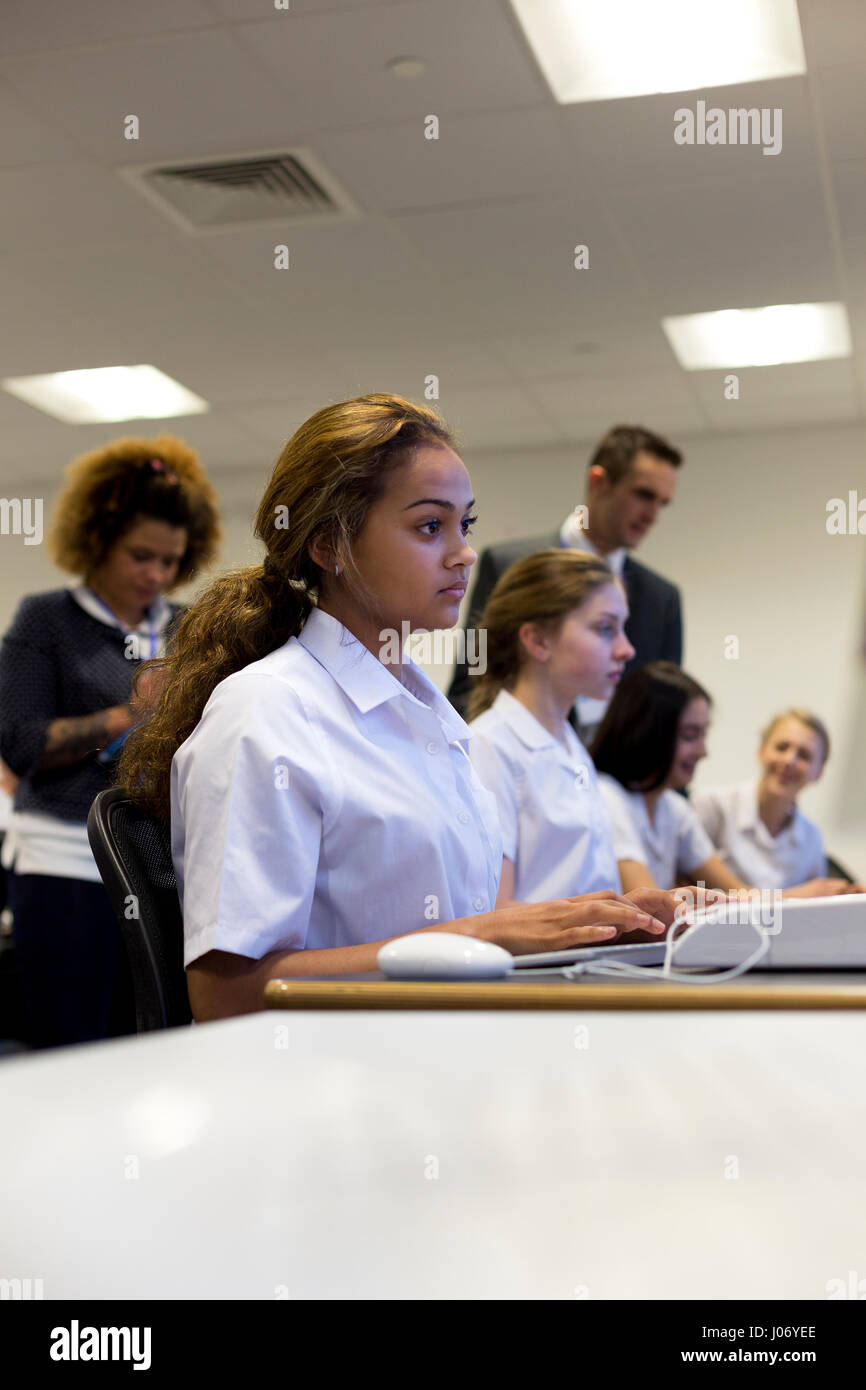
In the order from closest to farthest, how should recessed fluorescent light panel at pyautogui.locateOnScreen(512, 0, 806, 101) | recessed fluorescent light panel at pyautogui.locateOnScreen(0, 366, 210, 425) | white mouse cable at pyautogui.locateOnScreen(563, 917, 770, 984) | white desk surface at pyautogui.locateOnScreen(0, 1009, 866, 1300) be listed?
white desk surface at pyautogui.locateOnScreen(0, 1009, 866, 1300) < white mouse cable at pyautogui.locateOnScreen(563, 917, 770, 984) < recessed fluorescent light panel at pyautogui.locateOnScreen(512, 0, 806, 101) < recessed fluorescent light panel at pyautogui.locateOnScreen(0, 366, 210, 425)

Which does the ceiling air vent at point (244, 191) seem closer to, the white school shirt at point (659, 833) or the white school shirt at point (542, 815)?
the white school shirt at point (659, 833)

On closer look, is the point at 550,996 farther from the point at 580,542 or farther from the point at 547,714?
the point at 580,542

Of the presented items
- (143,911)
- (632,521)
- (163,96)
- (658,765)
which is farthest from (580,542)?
(143,911)

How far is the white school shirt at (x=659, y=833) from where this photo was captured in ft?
9.31

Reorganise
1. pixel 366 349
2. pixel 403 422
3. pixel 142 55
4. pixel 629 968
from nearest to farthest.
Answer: pixel 629 968 → pixel 403 422 → pixel 142 55 → pixel 366 349

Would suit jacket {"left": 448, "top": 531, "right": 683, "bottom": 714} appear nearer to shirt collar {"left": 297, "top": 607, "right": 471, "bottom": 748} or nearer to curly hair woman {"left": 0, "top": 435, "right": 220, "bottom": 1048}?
curly hair woman {"left": 0, "top": 435, "right": 220, "bottom": 1048}

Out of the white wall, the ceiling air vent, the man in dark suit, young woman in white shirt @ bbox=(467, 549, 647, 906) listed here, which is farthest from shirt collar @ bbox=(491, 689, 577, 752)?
the white wall

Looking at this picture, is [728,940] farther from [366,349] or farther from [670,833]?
[366,349]

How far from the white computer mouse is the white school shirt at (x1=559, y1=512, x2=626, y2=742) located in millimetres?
2402

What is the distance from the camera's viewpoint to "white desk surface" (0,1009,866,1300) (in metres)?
0.38

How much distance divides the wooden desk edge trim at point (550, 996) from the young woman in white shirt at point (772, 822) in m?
3.31

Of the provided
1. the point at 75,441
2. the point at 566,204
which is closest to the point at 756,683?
the point at 566,204
